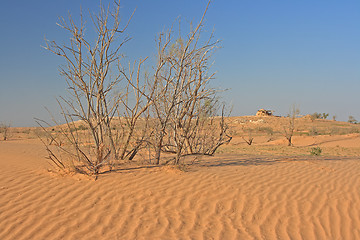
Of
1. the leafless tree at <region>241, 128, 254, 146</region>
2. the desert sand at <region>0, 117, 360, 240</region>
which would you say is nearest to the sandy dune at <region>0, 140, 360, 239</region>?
the desert sand at <region>0, 117, 360, 240</region>

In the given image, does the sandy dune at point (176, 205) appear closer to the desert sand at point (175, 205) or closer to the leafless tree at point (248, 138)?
the desert sand at point (175, 205)

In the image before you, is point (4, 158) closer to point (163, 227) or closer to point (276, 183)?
point (163, 227)

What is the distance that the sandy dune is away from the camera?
3799 millimetres

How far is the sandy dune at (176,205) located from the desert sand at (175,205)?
0.5 inches

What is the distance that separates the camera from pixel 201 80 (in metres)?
7.22

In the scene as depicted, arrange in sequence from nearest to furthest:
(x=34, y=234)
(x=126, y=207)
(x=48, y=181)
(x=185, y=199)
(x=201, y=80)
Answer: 1. (x=34, y=234)
2. (x=126, y=207)
3. (x=185, y=199)
4. (x=48, y=181)
5. (x=201, y=80)

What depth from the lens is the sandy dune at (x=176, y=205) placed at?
12.5 ft

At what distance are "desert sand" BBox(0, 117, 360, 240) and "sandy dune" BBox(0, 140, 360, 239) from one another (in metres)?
0.01

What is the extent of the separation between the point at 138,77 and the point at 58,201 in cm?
330

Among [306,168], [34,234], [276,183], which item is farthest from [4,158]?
[306,168]

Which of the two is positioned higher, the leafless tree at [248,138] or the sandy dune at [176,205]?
the leafless tree at [248,138]

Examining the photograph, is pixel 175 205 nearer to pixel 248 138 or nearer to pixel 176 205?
pixel 176 205

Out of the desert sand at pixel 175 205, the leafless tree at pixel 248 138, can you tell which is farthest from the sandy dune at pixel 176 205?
the leafless tree at pixel 248 138

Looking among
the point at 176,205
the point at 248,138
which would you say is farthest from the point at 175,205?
the point at 248,138
